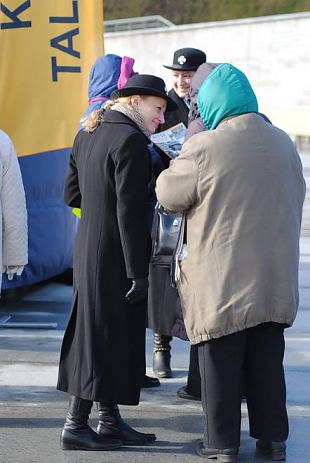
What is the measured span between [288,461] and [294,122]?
22.8 m

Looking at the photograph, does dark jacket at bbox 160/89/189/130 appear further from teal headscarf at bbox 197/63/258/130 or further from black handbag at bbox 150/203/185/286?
teal headscarf at bbox 197/63/258/130

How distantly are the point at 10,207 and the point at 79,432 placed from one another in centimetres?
112

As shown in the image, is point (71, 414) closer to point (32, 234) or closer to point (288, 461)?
point (288, 461)

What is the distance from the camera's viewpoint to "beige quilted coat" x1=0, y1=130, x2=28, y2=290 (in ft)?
15.6

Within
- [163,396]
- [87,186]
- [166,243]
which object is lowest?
[163,396]

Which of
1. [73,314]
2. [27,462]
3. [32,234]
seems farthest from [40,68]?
[27,462]

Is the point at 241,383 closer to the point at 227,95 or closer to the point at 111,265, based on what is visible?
the point at 111,265

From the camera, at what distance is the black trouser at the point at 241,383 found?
4.19 metres

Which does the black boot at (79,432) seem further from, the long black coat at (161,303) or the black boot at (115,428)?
the long black coat at (161,303)

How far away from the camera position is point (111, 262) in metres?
4.30

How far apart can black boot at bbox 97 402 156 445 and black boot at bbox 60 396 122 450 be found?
0.06 m

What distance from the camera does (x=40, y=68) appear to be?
6.90 m

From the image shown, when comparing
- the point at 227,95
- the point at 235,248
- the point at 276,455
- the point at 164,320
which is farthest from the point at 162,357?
the point at 227,95

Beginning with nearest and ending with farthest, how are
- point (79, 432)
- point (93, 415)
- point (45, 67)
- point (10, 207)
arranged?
point (79, 432), point (10, 207), point (93, 415), point (45, 67)
